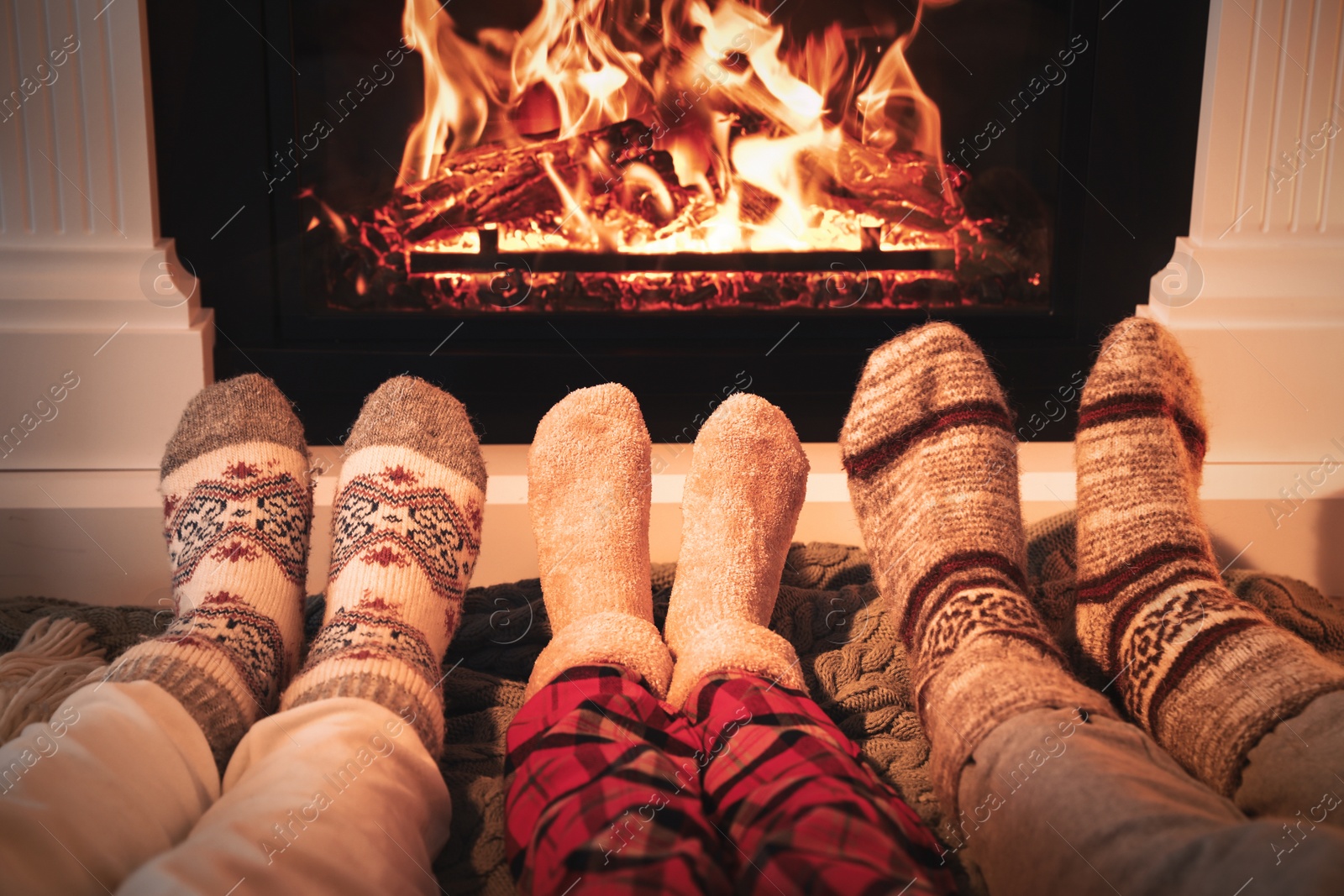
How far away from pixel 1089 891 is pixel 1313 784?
0.61ft

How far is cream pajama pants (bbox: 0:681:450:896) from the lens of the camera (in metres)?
0.37

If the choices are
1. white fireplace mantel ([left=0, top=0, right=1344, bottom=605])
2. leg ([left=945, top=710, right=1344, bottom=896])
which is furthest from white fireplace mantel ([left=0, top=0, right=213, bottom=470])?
leg ([left=945, top=710, right=1344, bottom=896])

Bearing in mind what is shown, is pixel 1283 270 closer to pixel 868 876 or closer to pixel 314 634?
pixel 868 876

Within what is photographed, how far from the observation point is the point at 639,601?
769 millimetres

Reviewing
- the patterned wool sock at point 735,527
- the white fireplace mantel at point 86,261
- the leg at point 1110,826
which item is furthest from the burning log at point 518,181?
the leg at point 1110,826

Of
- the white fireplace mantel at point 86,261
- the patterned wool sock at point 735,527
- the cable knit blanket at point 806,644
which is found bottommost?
the cable knit blanket at point 806,644

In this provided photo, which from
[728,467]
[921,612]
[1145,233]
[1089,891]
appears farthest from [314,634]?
[1145,233]

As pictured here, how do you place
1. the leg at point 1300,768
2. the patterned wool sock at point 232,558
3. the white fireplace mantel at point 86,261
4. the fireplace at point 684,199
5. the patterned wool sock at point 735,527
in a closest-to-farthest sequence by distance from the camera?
1. the leg at point 1300,768
2. the patterned wool sock at point 232,558
3. the patterned wool sock at point 735,527
4. the white fireplace mantel at point 86,261
5. the fireplace at point 684,199

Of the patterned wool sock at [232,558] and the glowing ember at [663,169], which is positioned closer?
the patterned wool sock at [232,558]

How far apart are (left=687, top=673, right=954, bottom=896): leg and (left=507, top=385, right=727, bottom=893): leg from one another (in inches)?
0.7

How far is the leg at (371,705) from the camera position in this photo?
386 mm

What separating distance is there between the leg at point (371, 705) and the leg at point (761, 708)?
17 cm

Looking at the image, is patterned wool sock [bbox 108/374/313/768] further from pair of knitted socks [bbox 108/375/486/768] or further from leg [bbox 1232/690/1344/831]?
leg [bbox 1232/690/1344/831]

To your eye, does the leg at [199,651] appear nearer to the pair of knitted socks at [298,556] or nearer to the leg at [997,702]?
the pair of knitted socks at [298,556]
